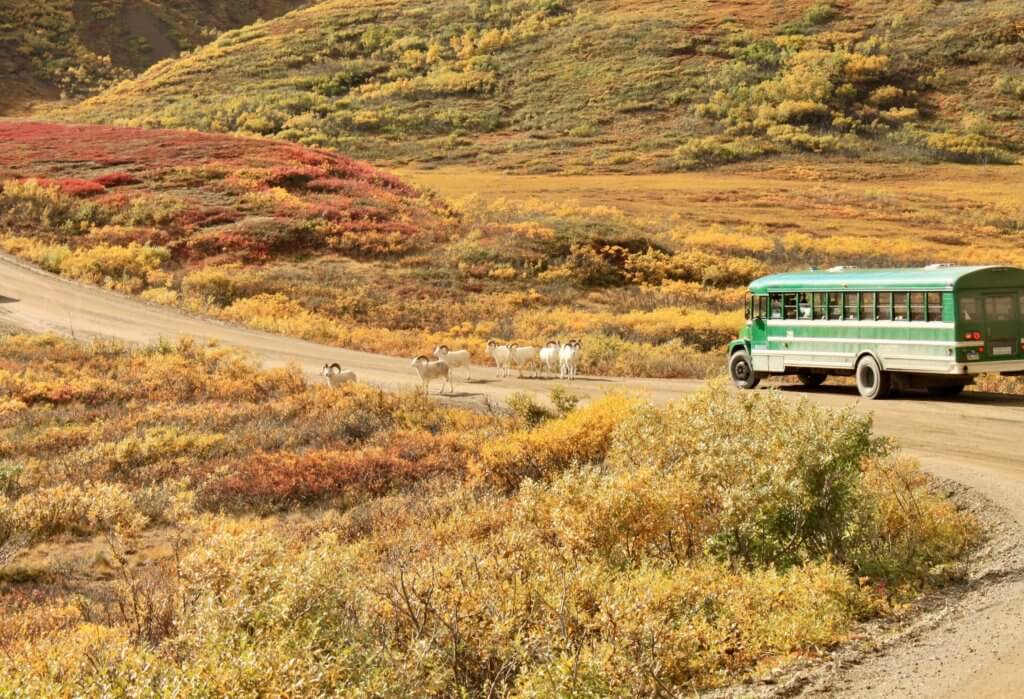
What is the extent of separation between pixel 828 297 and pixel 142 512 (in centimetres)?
1538

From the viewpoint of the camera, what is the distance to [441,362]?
75.2 ft

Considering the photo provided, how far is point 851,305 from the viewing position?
22.2 metres

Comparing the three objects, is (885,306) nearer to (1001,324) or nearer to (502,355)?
(1001,324)

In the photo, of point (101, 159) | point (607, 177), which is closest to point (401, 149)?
point (607, 177)

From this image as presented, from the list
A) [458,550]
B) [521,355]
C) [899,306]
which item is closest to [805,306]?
[899,306]

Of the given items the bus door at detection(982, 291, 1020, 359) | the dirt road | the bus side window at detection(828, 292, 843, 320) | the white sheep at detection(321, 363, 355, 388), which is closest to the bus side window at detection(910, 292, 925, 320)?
the bus door at detection(982, 291, 1020, 359)

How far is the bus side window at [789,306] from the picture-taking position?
Answer: 23.8 meters

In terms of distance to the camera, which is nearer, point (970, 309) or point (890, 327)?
point (970, 309)

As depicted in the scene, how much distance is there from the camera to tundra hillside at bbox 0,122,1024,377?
3378 cm

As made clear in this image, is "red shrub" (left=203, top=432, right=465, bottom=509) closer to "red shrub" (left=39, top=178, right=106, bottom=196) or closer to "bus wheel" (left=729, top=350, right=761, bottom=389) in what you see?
"bus wheel" (left=729, top=350, right=761, bottom=389)

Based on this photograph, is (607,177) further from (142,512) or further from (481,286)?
(142,512)

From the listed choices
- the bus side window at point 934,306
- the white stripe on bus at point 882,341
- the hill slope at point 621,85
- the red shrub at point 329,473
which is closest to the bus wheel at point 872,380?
Result: the white stripe on bus at point 882,341

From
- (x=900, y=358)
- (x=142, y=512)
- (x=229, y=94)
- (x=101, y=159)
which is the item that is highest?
(x=229, y=94)

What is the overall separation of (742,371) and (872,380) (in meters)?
3.96
